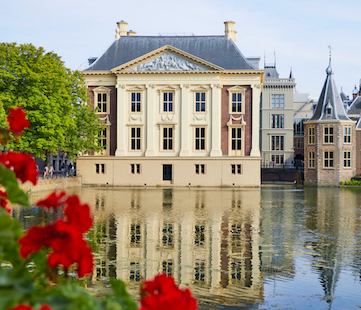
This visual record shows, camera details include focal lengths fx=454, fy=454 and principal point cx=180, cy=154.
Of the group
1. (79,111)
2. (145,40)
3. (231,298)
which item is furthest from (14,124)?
(145,40)

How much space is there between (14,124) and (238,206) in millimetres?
28212

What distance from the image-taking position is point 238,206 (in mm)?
31172

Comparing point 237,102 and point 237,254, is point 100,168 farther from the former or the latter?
point 237,254

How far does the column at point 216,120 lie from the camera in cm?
5275

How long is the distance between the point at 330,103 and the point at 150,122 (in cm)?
2510

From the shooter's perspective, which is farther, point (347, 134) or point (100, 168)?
point (347, 134)

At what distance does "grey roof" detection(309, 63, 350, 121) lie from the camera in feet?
200

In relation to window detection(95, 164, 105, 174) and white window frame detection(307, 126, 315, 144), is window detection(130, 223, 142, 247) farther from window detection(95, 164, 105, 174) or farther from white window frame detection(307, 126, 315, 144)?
white window frame detection(307, 126, 315, 144)

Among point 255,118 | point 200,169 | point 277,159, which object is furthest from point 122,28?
point 277,159

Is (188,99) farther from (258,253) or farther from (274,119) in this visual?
(258,253)

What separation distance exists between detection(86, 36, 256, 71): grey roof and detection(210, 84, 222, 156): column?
329cm

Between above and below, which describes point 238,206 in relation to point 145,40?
below

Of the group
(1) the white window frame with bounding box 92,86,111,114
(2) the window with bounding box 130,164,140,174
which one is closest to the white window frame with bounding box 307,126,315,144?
(2) the window with bounding box 130,164,140,174

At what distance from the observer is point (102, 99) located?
54.9 meters
